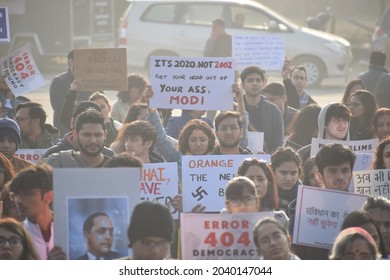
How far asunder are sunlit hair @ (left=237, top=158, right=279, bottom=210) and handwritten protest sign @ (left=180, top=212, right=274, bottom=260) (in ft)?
3.29

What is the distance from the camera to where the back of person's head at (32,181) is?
7.13 meters

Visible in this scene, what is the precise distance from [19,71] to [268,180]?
160 inches

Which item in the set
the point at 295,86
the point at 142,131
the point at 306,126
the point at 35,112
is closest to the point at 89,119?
the point at 142,131

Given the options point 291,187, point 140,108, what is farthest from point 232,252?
point 140,108

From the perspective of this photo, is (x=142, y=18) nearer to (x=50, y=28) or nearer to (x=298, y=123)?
(x=50, y=28)

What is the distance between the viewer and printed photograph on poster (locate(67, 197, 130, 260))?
6.64 meters

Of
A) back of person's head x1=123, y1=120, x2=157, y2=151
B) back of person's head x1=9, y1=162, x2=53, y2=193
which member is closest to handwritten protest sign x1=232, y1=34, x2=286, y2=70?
back of person's head x1=123, y1=120, x2=157, y2=151

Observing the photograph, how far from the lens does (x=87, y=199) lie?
22.2 feet

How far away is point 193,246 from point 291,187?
5.21 feet

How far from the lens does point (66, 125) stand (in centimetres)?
1152

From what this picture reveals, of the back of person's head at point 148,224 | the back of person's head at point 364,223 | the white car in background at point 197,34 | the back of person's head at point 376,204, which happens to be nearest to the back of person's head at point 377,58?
the back of person's head at point 376,204

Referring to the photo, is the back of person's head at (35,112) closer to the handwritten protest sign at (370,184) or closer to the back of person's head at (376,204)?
the handwritten protest sign at (370,184)

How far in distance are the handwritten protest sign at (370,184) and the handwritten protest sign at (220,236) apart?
63.8 inches

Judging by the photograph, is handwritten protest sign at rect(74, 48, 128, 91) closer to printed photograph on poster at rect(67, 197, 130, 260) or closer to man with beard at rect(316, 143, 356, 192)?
man with beard at rect(316, 143, 356, 192)
